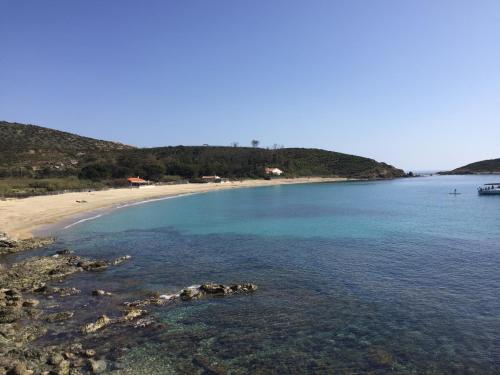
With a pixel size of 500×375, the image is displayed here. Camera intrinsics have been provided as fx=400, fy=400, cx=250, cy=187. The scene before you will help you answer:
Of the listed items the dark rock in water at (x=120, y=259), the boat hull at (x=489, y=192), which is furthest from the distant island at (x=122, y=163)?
the boat hull at (x=489, y=192)

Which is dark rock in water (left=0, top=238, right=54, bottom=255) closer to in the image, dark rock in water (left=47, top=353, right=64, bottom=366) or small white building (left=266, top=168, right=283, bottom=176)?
dark rock in water (left=47, top=353, right=64, bottom=366)

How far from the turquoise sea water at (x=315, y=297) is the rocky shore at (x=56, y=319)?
0.74 metres

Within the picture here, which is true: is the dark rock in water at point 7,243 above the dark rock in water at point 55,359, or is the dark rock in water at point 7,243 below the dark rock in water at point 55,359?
above

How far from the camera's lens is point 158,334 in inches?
546

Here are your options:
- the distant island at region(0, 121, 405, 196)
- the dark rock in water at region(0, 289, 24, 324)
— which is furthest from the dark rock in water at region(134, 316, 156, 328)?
the distant island at region(0, 121, 405, 196)

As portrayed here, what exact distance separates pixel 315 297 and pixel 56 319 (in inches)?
412

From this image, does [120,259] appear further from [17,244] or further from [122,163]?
[122,163]

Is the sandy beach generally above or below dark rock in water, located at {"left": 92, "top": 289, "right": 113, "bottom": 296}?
above

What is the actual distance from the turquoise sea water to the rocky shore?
739 millimetres

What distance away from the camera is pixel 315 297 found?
57.6 feet

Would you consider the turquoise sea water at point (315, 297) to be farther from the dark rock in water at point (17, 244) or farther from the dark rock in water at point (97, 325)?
the dark rock in water at point (17, 244)

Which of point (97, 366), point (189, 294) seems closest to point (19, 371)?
point (97, 366)

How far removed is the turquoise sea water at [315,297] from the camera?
12055 mm

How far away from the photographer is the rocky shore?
11.6 metres
